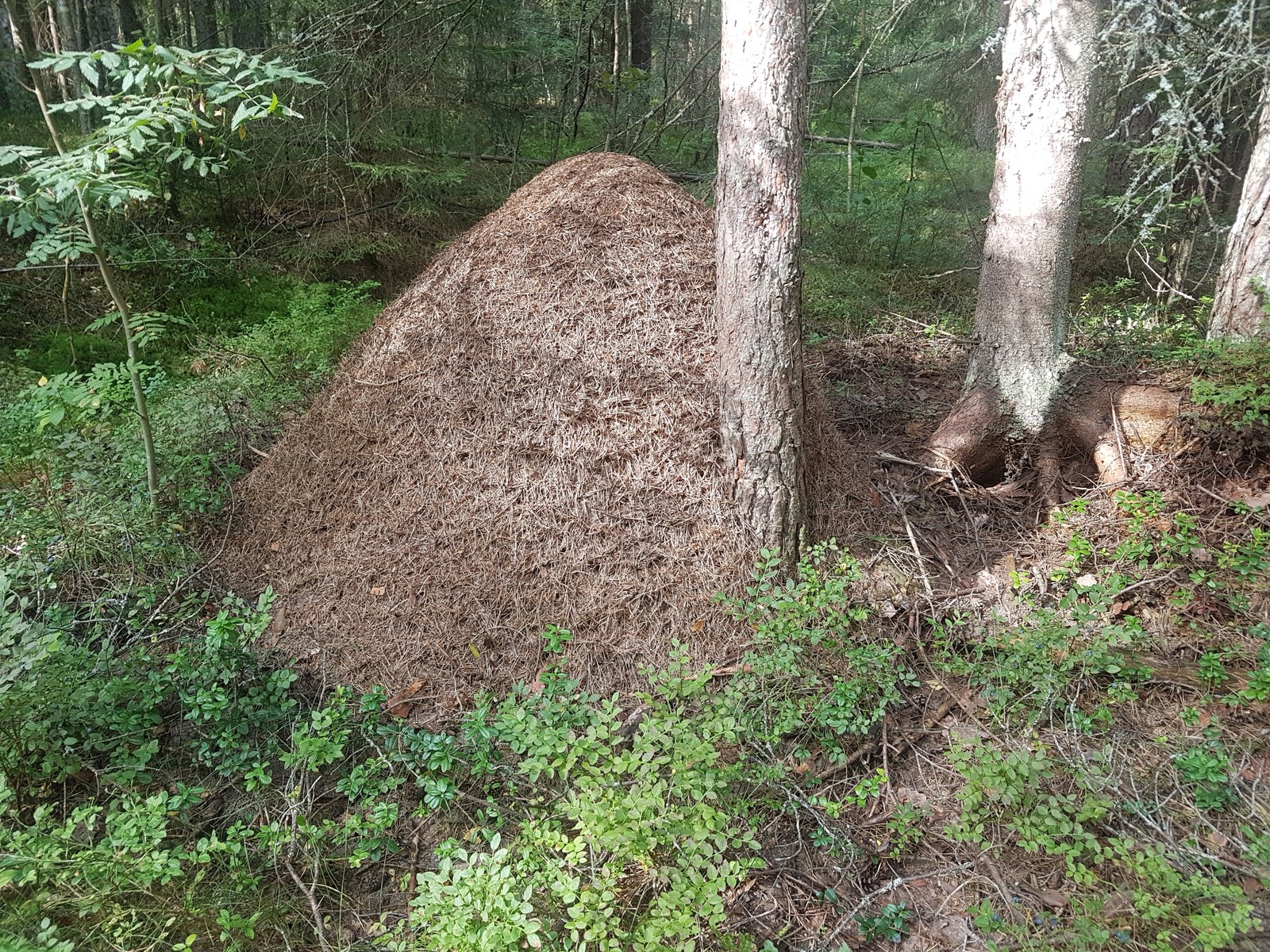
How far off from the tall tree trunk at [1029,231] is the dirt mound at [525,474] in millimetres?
922

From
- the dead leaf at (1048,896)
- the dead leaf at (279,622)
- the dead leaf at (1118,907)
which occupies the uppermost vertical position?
the dead leaf at (279,622)

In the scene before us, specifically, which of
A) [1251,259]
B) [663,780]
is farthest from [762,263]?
[1251,259]

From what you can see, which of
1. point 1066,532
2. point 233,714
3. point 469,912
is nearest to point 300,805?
point 233,714

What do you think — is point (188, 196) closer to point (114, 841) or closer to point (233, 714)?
point (233, 714)

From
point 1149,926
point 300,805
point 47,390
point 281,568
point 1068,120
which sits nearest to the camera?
point 1149,926

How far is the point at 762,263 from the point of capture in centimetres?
338

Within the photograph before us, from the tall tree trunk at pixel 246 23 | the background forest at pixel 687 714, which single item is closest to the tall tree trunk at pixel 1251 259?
the background forest at pixel 687 714

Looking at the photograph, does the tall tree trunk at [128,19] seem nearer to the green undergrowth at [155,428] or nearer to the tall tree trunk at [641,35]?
the tall tree trunk at [641,35]

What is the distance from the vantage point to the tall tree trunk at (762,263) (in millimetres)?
3209

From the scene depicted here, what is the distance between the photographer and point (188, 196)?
779 cm

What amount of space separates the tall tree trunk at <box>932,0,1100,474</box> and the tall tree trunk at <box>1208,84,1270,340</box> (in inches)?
30.2

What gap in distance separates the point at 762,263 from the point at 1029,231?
1701mm

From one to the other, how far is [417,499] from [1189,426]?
4115mm

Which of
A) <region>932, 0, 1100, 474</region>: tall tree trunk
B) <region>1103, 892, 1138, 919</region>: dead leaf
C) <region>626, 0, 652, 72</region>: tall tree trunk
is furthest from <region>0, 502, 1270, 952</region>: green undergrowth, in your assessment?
<region>626, 0, 652, 72</region>: tall tree trunk
